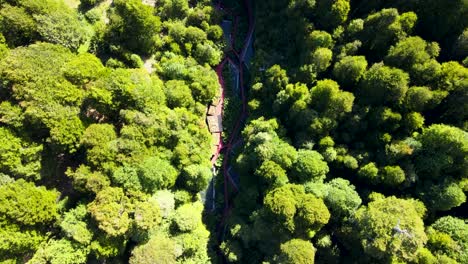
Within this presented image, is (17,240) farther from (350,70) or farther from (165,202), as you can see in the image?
(350,70)

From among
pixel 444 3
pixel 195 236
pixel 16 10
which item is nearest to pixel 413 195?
pixel 444 3

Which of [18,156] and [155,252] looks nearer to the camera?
[18,156]

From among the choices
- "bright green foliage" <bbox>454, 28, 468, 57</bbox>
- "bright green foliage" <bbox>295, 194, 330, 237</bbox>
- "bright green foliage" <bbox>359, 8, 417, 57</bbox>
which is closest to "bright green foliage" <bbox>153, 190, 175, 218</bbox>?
"bright green foliage" <bbox>295, 194, 330, 237</bbox>

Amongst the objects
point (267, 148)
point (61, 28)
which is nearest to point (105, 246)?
point (267, 148)

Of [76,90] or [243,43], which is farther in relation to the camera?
[243,43]

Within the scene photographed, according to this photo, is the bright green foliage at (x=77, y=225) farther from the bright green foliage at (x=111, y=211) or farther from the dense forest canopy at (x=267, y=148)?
the bright green foliage at (x=111, y=211)

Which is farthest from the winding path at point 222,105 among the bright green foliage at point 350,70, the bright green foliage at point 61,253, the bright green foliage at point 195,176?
the bright green foliage at point 61,253

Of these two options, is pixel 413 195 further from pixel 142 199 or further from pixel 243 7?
pixel 243 7
